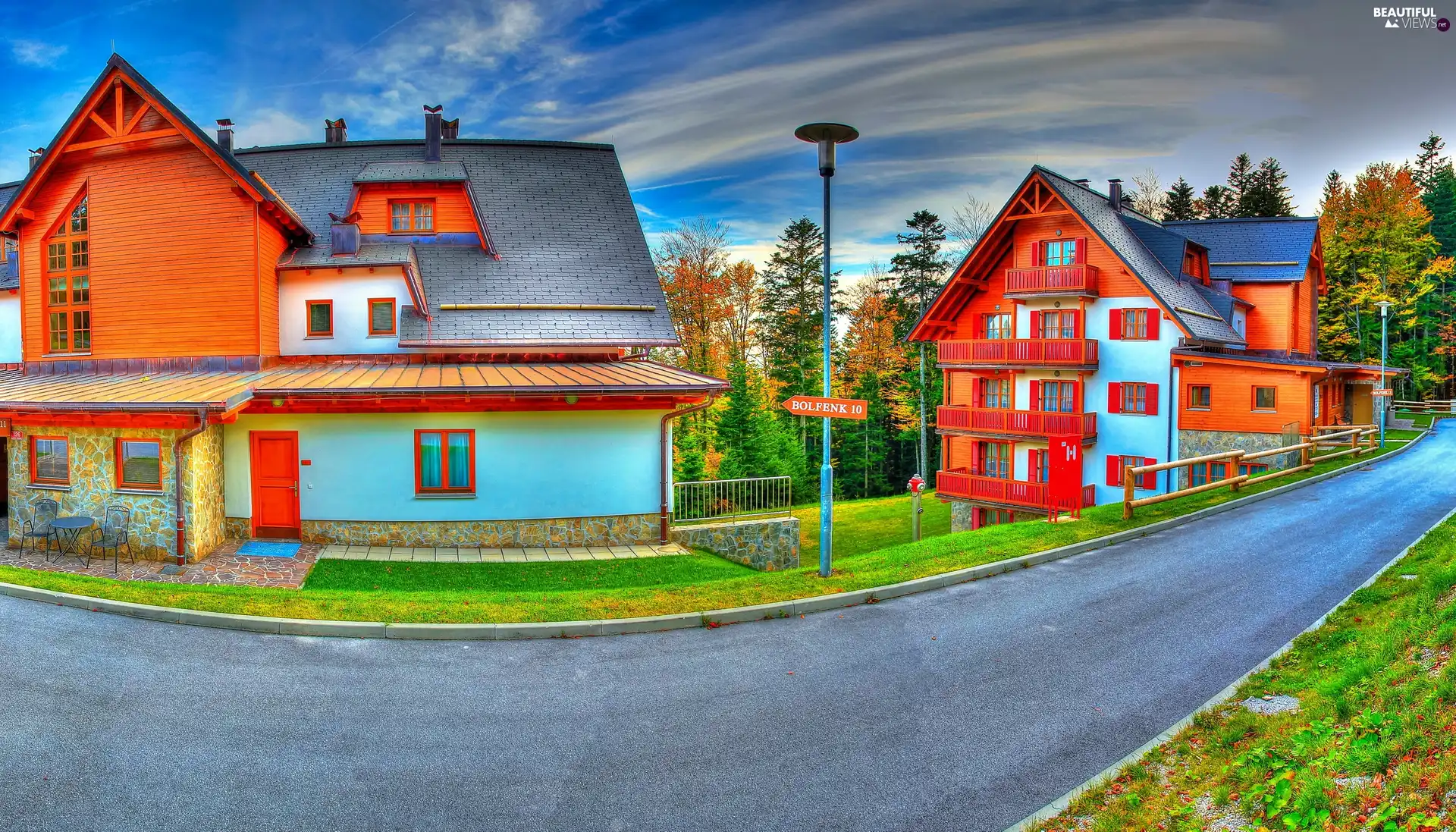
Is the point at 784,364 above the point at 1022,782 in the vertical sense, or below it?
above

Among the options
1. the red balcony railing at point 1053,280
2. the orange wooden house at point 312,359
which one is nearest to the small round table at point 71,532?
the orange wooden house at point 312,359

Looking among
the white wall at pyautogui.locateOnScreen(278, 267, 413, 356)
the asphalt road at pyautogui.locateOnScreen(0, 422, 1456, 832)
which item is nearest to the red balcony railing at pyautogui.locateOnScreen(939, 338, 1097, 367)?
the asphalt road at pyautogui.locateOnScreen(0, 422, 1456, 832)

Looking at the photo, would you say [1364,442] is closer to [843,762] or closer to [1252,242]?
[1252,242]

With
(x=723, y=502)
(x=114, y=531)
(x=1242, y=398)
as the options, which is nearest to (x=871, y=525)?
(x=723, y=502)

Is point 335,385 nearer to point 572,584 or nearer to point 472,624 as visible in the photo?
point 572,584

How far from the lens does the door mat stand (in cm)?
1366

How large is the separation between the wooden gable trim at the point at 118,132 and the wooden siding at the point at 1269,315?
37.5m

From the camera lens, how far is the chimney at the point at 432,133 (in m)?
21.8

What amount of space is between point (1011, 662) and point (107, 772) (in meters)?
8.16

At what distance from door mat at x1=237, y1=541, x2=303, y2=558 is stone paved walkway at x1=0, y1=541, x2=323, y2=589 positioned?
143 mm

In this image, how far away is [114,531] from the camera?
13500 mm

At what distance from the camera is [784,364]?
144 ft

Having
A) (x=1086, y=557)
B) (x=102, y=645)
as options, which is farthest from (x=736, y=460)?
(x=102, y=645)

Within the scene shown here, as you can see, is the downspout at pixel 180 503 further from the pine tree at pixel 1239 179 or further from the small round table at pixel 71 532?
the pine tree at pixel 1239 179
